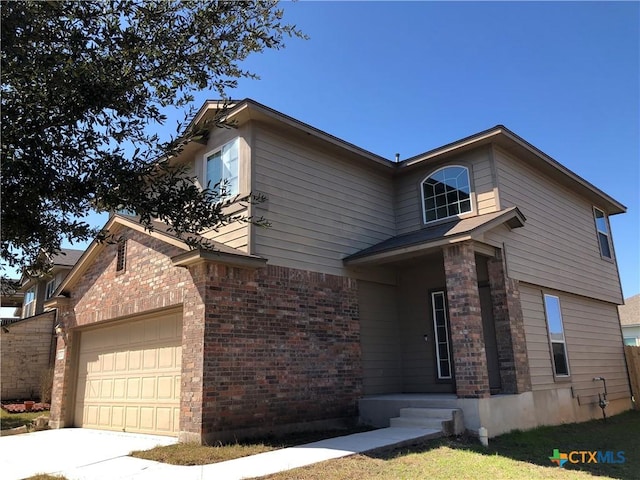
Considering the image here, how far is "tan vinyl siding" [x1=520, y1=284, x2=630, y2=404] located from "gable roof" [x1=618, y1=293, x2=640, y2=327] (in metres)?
16.3

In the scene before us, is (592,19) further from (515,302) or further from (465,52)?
(515,302)

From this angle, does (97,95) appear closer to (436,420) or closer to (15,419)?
(436,420)

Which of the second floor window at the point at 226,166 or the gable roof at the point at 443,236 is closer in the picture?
the gable roof at the point at 443,236

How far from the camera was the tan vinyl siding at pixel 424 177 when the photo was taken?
11008 millimetres

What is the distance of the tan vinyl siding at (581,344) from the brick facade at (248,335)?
3.87 m

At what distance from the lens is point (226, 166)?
10531 mm

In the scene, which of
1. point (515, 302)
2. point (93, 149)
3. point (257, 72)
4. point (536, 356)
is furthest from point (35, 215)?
point (536, 356)

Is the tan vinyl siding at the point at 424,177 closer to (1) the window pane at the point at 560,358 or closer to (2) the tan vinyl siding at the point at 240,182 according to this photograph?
(1) the window pane at the point at 560,358

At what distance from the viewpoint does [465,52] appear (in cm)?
1054

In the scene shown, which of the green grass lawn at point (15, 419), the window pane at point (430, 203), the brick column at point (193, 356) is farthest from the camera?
the green grass lawn at point (15, 419)

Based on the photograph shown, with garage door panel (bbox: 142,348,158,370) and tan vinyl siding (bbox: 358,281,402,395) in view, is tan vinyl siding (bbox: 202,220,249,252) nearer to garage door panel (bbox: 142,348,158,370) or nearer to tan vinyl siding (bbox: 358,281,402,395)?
garage door panel (bbox: 142,348,158,370)

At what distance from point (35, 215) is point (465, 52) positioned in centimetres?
906

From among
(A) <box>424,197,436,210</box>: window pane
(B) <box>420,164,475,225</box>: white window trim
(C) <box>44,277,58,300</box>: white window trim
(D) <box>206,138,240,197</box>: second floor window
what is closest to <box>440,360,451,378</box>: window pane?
(B) <box>420,164,475,225</box>: white window trim

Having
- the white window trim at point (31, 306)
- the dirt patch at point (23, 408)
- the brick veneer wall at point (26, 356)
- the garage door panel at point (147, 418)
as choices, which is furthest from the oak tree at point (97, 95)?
the white window trim at point (31, 306)
